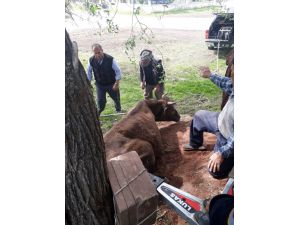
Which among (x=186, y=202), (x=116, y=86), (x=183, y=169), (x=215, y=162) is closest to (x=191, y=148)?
(x=183, y=169)

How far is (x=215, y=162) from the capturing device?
1.57m

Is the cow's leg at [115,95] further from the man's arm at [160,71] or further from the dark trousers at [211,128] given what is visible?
the dark trousers at [211,128]

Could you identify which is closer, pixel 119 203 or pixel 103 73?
pixel 119 203

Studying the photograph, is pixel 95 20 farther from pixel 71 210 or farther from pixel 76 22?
pixel 71 210

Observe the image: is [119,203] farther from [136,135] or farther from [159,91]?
[136,135]

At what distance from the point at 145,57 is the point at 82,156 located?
0.61 meters

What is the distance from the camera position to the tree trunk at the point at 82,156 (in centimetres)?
117

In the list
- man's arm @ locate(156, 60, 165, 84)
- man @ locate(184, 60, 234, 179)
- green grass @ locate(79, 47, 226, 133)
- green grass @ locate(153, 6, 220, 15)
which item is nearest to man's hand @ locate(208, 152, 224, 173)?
man @ locate(184, 60, 234, 179)

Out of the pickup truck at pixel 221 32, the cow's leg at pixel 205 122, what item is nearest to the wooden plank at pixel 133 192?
the cow's leg at pixel 205 122

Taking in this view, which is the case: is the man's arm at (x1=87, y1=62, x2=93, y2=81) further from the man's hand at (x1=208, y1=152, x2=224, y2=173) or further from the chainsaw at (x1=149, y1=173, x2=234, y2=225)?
the man's hand at (x1=208, y1=152, x2=224, y2=173)

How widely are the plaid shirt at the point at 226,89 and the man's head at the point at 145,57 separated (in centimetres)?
33

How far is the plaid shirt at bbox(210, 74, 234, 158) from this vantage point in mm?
1437

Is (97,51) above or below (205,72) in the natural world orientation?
above
